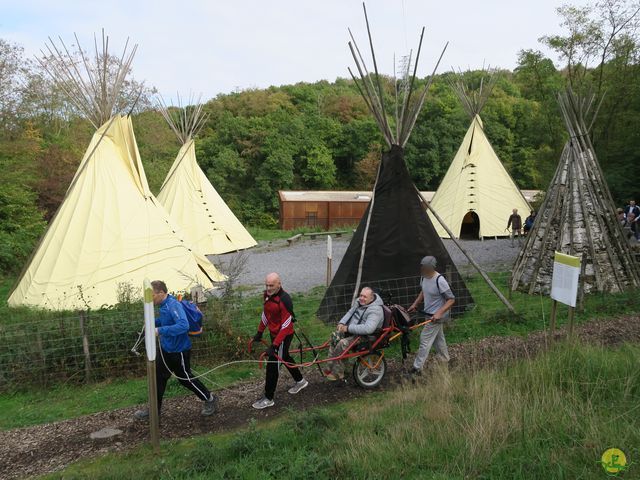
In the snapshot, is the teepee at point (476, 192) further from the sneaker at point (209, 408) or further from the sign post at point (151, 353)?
the sign post at point (151, 353)

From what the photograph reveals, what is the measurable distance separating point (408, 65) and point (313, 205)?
1813 centimetres

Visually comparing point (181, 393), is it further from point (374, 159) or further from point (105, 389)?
point (374, 159)

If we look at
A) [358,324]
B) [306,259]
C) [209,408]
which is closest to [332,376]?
[358,324]

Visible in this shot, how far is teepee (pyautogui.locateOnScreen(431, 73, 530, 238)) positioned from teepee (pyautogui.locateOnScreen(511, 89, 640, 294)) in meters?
8.18

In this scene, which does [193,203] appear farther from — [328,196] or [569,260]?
[569,260]

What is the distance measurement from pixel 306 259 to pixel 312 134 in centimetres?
2453

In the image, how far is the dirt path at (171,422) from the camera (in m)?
4.07

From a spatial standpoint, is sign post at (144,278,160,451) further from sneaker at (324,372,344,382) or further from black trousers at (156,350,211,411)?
sneaker at (324,372,344,382)

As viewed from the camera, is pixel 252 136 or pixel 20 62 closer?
pixel 20 62

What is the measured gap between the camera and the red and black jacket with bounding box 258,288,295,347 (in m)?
4.81

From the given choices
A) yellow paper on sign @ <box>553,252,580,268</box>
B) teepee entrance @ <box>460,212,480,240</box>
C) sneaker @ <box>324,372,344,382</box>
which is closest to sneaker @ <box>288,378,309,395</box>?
sneaker @ <box>324,372,344,382</box>

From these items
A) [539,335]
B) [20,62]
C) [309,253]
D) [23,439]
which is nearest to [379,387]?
[539,335]

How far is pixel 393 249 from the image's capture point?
7.51m

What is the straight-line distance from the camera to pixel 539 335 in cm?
653
